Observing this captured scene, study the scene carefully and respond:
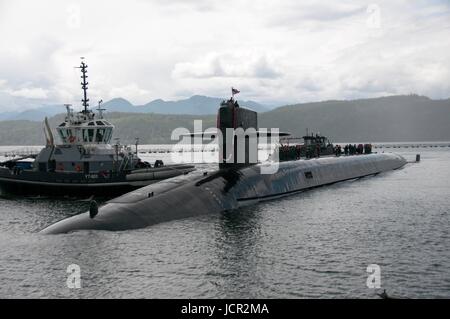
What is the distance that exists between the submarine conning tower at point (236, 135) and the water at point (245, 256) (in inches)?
167

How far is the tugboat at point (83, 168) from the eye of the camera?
44.9 m

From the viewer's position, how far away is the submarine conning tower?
33.3 metres

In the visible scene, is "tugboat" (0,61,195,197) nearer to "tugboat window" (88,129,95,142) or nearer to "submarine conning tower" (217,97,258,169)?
"tugboat window" (88,129,95,142)

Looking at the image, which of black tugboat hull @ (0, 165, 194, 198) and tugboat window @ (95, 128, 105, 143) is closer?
black tugboat hull @ (0, 165, 194, 198)

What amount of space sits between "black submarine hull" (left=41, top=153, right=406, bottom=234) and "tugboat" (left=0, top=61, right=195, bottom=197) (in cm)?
1184

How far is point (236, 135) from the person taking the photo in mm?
34219
